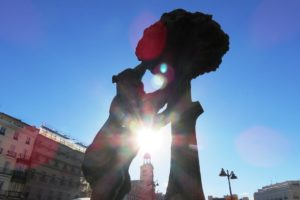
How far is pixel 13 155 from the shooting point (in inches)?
1646

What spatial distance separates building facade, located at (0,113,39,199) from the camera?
4003 cm

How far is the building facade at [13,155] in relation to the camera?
40.0m

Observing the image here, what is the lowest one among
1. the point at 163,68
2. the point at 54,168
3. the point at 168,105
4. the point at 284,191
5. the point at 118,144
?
the point at 118,144

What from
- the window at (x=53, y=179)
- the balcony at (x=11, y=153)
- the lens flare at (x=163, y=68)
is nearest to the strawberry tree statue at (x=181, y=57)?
the lens flare at (x=163, y=68)

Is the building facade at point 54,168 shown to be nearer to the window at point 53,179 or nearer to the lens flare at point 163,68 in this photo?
the window at point 53,179

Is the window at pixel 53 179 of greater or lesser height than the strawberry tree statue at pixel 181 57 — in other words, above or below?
above

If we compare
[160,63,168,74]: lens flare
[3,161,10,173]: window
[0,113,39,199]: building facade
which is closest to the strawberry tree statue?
[160,63,168,74]: lens flare

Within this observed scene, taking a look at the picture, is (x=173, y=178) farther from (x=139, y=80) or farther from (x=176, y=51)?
(x=176, y=51)

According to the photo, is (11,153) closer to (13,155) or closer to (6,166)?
(13,155)

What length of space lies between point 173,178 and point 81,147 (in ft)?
178

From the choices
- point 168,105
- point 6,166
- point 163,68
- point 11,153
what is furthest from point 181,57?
point 11,153

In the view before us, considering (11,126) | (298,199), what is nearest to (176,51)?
(11,126)

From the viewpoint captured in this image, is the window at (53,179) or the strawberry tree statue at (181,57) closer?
the strawberry tree statue at (181,57)

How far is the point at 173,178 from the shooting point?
5203 mm
